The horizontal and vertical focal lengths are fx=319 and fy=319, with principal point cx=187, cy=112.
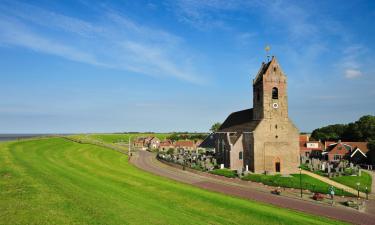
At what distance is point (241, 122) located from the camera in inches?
2670

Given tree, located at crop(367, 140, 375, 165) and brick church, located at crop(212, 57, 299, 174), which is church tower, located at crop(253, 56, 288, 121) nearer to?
brick church, located at crop(212, 57, 299, 174)

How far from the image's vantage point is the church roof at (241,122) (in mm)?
60519

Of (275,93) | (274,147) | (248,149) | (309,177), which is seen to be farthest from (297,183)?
(275,93)

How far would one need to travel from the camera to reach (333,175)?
5303 centimetres

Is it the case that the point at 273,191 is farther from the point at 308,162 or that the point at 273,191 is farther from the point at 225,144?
the point at 308,162

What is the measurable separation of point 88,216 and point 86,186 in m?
10.3

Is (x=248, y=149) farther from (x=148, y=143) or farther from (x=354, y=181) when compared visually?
(x=148, y=143)

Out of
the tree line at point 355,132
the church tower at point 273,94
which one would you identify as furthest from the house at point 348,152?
the church tower at point 273,94

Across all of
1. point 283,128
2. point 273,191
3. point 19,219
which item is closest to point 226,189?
point 273,191

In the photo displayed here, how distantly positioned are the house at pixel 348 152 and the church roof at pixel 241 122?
101 ft

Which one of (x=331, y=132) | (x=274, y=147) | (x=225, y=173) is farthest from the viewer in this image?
(x=331, y=132)

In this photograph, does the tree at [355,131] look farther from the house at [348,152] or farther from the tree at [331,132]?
the house at [348,152]

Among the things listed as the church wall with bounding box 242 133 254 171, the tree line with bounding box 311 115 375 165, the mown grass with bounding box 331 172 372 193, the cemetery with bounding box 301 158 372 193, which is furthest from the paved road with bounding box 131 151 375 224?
the tree line with bounding box 311 115 375 165

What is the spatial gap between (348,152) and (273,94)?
4113cm
